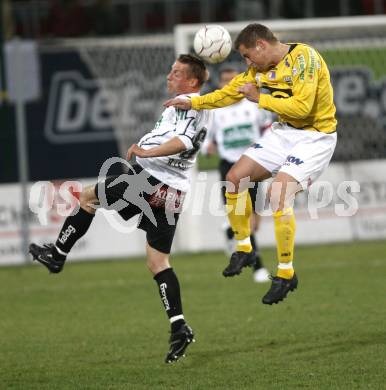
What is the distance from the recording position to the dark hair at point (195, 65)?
827 cm

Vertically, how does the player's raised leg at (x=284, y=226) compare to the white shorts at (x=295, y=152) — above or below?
below

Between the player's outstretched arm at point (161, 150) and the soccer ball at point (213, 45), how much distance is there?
2.98 feet

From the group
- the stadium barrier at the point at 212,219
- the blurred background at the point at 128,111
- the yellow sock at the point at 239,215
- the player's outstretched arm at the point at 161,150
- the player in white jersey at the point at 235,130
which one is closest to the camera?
the player's outstretched arm at the point at 161,150

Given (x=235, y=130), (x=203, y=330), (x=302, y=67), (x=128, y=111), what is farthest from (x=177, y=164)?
(x=128, y=111)

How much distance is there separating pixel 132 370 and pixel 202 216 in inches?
344

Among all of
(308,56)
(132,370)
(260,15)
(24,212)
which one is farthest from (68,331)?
(260,15)

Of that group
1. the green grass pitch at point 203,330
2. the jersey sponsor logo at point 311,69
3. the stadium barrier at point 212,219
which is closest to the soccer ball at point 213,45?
the jersey sponsor logo at point 311,69

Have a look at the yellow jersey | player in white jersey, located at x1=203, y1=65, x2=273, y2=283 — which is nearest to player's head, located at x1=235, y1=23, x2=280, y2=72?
the yellow jersey

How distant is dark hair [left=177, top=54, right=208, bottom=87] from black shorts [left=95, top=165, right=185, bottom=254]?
910 millimetres

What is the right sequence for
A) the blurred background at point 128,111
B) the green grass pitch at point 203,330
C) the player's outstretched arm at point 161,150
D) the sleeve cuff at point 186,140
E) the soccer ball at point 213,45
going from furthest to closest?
the blurred background at point 128,111, the soccer ball at point 213,45, the sleeve cuff at point 186,140, the player's outstretched arm at point 161,150, the green grass pitch at point 203,330

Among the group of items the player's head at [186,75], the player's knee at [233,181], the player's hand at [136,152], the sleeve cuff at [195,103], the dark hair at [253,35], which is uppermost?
the dark hair at [253,35]

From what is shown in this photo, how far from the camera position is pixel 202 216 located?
1648 centimetres

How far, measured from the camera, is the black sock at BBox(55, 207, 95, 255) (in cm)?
855

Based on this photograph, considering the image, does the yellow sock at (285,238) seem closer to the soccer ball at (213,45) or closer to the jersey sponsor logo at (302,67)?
the jersey sponsor logo at (302,67)
